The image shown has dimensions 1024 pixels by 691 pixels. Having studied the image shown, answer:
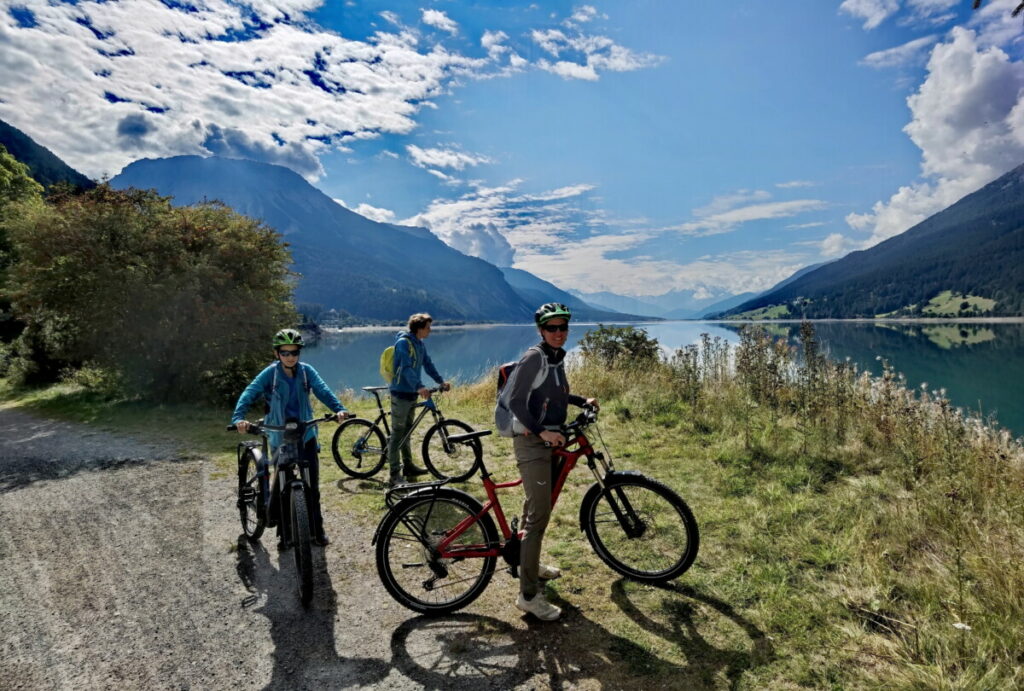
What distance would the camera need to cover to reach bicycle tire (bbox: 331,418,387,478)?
8.48 m

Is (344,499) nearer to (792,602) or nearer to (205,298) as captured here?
(792,602)

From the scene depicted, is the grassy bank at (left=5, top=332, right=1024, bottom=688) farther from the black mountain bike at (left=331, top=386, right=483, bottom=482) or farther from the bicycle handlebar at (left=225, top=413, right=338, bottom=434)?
the bicycle handlebar at (left=225, top=413, right=338, bottom=434)

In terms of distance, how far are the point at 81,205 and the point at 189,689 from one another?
55.3 feet

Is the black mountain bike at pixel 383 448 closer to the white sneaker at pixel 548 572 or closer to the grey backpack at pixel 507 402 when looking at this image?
the white sneaker at pixel 548 572

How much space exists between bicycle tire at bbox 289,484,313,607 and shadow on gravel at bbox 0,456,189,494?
679cm

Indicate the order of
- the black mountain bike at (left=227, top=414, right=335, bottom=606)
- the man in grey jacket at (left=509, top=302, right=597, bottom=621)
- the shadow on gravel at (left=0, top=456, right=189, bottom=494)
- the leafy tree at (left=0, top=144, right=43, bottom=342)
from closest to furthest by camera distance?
1. the man in grey jacket at (left=509, top=302, right=597, bottom=621)
2. the black mountain bike at (left=227, top=414, right=335, bottom=606)
3. the shadow on gravel at (left=0, top=456, right=189, bottom=494)
4. the leafy tree at (left=0, top=144, right=43, bottom=342)

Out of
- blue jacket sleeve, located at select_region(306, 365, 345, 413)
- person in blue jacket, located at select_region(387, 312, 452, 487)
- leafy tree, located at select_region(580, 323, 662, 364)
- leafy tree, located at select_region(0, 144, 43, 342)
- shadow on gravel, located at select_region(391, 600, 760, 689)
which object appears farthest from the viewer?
leafy tree, located at select_region(0, 144, 43, 342)

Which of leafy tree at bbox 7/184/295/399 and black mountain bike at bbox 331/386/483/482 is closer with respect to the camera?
black mountain bike at bbox 331/386/483/482

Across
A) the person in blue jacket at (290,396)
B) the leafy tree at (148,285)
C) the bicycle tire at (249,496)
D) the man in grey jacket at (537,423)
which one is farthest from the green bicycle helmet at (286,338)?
the leafy tree at (148,285)

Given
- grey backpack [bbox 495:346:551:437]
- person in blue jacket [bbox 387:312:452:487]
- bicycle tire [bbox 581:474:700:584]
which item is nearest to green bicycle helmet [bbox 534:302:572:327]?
grey backpack [bbox 495:346:551:437]

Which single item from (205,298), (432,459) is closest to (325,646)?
(432,459)

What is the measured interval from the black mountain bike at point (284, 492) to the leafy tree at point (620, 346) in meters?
12.2

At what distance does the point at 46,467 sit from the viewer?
9.16 metres

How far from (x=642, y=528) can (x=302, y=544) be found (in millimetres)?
3058
